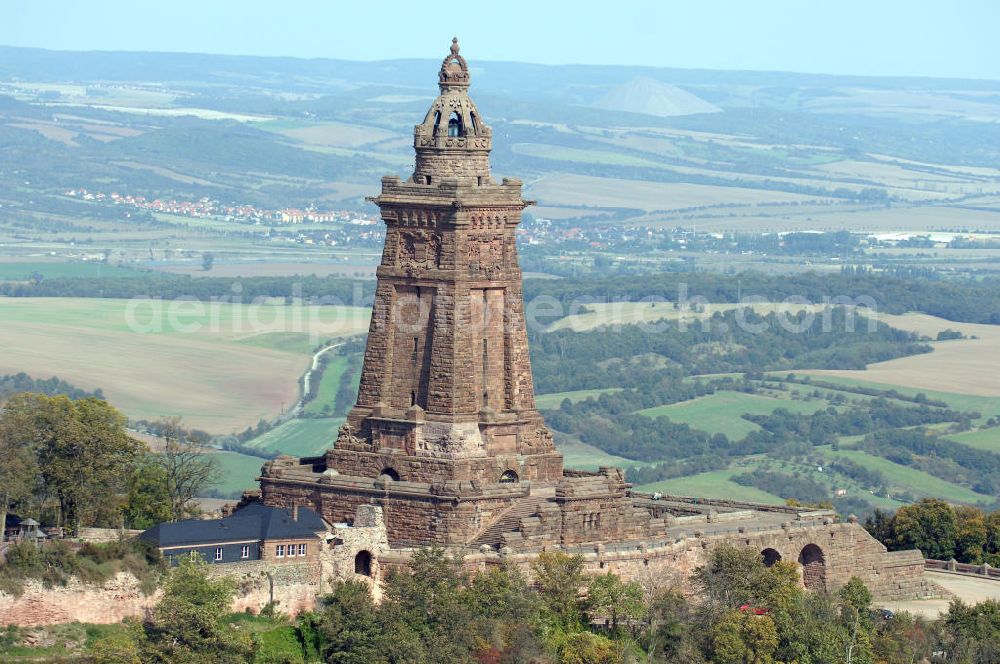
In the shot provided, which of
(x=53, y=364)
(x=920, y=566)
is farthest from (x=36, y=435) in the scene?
(x=53, y=364)

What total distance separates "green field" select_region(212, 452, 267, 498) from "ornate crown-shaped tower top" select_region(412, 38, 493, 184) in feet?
181

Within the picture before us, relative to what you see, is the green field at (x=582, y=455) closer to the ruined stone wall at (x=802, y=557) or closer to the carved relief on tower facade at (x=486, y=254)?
the ruined stone wall at (x=802, y=557)

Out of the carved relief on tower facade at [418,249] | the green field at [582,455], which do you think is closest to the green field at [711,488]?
the green field at [582,455]

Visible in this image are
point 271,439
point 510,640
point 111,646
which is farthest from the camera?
point 271,439

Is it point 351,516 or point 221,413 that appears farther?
point 221,413

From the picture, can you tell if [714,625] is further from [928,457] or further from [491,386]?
[928,457]

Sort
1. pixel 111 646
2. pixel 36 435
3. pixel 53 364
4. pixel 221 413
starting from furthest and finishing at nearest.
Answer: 1. pixel 53 364
2. pixel 221 413
3. pixel 36 435
4. pixel 111 646

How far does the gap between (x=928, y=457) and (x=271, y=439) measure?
45.1 m

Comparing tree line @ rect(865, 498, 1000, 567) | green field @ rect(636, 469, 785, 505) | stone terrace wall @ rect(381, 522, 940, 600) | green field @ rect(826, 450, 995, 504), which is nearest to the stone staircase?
stone terrace wall @ rect(381, 522, 940, 600)

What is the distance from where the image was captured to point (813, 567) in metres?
86.2

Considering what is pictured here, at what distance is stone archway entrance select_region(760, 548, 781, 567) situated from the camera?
84625 mm

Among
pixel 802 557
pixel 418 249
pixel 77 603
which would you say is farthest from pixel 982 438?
pixel 77 603

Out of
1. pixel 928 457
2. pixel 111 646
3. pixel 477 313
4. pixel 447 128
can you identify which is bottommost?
pixel 928 457

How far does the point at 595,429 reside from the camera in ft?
627
